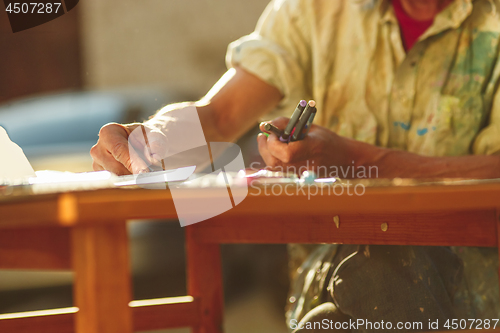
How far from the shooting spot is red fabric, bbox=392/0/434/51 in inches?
44.2

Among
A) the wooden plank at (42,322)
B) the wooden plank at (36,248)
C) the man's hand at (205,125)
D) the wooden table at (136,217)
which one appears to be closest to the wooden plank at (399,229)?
the wooden table at (136,217)

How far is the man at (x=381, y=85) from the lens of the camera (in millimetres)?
938

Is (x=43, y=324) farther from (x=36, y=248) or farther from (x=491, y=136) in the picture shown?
(x=491, y=136)

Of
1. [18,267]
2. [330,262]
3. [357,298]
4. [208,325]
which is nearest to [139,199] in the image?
[18,267]

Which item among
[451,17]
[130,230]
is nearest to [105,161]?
[451,17]

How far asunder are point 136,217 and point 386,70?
860 mm

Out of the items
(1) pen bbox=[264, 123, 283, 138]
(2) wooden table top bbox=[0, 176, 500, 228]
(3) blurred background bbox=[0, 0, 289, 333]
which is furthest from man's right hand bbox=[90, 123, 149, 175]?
(3) blurred background bbox=[0, 0, 289, 333]

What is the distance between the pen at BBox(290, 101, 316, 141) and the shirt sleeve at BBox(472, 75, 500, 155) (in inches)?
18.3

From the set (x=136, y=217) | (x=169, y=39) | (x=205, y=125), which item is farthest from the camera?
(x=169, y=39)

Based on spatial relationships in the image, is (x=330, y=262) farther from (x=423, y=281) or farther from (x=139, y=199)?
(x=139, y=199)

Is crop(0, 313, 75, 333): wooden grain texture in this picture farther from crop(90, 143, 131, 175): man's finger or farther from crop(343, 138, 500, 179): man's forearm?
crop(343, 138, 500, 179): man's forearm

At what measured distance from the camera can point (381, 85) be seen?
3.70 ft

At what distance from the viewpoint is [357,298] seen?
30.5 inches

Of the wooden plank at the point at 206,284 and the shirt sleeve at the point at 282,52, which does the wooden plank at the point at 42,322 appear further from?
the shirt sleeve at the point at 282,52
